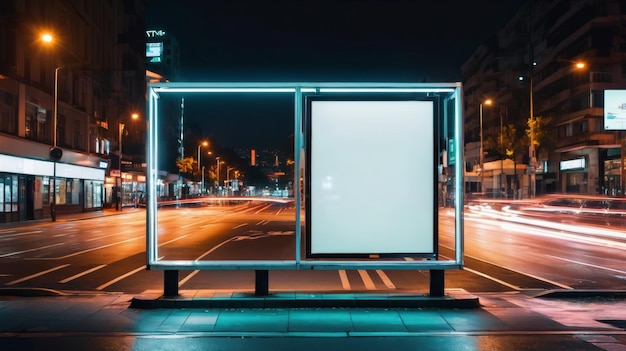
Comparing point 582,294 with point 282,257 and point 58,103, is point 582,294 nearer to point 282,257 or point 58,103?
point 282,257

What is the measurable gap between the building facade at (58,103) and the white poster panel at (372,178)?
2790 centimetres

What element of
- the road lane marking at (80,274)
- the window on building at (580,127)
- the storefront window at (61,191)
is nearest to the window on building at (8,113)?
the storefront window at (61,191)

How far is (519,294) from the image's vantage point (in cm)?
932

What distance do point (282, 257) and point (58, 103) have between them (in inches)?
1252

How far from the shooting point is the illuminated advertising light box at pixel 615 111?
32500mm

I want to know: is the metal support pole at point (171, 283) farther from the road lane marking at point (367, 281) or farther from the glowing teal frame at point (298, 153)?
the road lane marking at point (367, 281)

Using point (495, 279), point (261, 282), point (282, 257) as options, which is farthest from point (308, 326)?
point (282, 257)

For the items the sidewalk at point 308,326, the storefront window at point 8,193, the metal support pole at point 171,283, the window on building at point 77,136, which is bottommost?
the sidewalk at point 308,326

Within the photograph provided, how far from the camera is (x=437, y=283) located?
820 centimetres

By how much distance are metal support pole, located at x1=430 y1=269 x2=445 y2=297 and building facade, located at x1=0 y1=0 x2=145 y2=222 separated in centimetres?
2907

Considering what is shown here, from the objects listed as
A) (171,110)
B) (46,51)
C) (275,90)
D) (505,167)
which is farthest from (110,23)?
(171,110)

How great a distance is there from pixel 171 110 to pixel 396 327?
390ft

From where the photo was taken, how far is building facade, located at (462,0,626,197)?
51594mm

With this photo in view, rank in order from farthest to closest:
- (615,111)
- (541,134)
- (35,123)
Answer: (541,134), (35,123), (615,111)
